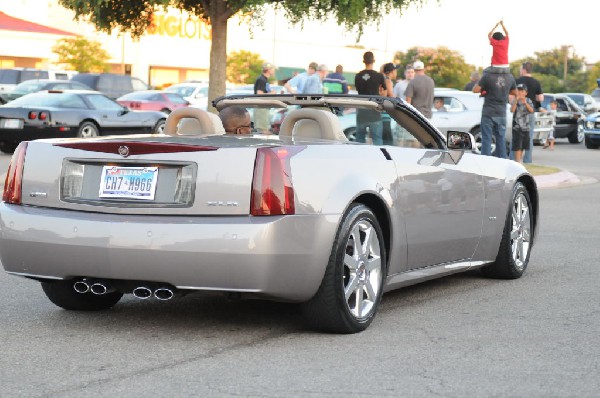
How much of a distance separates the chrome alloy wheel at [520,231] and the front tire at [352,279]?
2298 millimetres

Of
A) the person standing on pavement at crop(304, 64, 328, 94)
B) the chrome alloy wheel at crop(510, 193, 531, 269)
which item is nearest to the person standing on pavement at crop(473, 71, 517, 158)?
the person standing on pavement at crop(304, 64, 328, 94)

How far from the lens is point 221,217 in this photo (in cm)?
629

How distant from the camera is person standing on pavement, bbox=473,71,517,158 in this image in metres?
19.7

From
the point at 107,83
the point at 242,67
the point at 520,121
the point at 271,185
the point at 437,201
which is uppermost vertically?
the point at 271,185

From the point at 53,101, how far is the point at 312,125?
18406mm

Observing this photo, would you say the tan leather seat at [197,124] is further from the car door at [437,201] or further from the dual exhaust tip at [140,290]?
the dual exhaust tip at [140,290]

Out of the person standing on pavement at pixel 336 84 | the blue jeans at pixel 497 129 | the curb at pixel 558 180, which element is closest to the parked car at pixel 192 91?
the person standing on pavement at pixel 336 84

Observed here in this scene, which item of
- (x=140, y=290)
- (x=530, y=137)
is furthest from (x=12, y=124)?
(x=140, y=290)

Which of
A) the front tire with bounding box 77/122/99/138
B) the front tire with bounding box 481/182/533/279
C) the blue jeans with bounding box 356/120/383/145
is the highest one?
the blue jeans with bounding box 356/120/383/145

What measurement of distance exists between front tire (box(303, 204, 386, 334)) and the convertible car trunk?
627mm

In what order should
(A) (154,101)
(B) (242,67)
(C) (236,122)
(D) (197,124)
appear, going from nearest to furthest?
1. (D) (197,124)
2. (C) (236,122)
3. (A) (154,101)
4. (B) (242,67)

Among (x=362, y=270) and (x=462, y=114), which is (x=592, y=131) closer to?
(x=462, y=114)

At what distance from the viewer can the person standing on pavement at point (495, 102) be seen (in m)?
19.7

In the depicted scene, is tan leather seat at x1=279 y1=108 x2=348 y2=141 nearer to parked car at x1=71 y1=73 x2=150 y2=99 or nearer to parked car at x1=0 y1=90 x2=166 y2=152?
parked car at x1=0 y1=90 x2=166 y2=152
